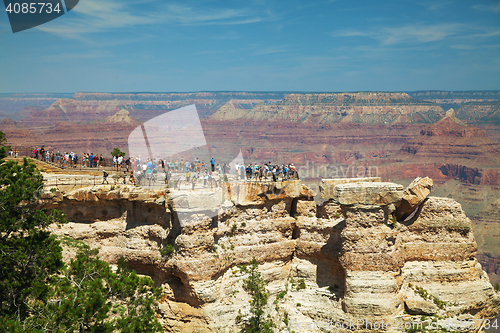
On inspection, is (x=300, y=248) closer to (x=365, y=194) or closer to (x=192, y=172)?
(x=365, y=194)

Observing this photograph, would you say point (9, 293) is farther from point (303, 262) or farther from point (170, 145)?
point (170, 145)

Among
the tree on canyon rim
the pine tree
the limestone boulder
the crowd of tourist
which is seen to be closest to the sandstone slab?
the limestone boulder

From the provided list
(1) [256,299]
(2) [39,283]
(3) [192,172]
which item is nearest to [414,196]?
(1) [256,299]

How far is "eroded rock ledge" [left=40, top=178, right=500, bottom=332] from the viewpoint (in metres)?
34.2

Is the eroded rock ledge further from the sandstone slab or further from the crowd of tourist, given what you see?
the crowd of tourist

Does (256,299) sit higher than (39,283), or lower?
lower

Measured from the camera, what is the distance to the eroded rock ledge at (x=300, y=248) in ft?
112

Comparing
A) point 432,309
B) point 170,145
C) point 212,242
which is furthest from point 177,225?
point 170,145

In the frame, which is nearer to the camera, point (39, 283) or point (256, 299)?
point (39, 283)

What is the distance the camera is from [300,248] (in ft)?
130

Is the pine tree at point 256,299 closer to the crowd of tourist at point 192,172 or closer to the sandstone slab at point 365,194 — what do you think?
the crowd of tourist at point 192,172

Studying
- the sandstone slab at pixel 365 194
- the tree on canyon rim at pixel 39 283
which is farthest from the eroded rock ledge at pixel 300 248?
the tree on canyon rim at pixel 39 283

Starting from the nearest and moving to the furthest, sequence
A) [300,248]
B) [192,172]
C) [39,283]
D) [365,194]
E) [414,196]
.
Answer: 1. [39,283]
2. [365,194]
3. [192,172]
4. [414,196]
5. [300,248]

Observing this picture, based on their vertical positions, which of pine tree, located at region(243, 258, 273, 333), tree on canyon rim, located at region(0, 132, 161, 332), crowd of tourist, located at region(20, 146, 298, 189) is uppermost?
crowd of tourist, located at region(20, 146, 298, 189)
